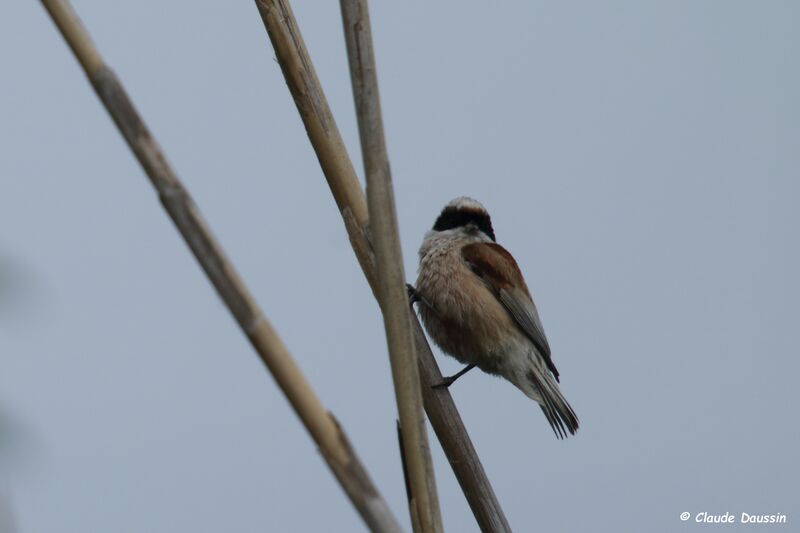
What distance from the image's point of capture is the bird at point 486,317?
13.1 feet

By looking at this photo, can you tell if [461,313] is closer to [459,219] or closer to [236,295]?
[459,219]

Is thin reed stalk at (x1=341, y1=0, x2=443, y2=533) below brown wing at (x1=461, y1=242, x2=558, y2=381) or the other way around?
below

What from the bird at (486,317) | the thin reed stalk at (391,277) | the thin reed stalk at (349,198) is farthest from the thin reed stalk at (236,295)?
the bird at (486,317)

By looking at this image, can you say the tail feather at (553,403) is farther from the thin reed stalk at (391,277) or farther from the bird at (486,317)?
the thin reed stalk at (391,277)

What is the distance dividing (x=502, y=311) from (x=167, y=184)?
3071mm

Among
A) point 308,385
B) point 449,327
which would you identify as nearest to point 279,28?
point 308,385

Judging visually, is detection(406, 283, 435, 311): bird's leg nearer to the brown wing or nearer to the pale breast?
the pale breast

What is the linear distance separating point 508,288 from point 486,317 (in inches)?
8.0

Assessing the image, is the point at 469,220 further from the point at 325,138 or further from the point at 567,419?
the point at 325,138

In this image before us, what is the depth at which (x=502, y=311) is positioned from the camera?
13.5 feet

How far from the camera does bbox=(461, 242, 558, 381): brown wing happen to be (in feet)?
13.5

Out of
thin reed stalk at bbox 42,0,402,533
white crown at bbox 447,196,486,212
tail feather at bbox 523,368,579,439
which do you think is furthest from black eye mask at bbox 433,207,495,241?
thin reed stalk at bbox 42,0,402,533

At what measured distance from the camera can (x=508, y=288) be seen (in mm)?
4184

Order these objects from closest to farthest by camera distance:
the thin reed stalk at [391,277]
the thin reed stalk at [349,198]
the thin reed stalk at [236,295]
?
the thin reed stalk at [236,295] → the thin reed stalk at [391,277] → the thin reed stalk at [349,198]
